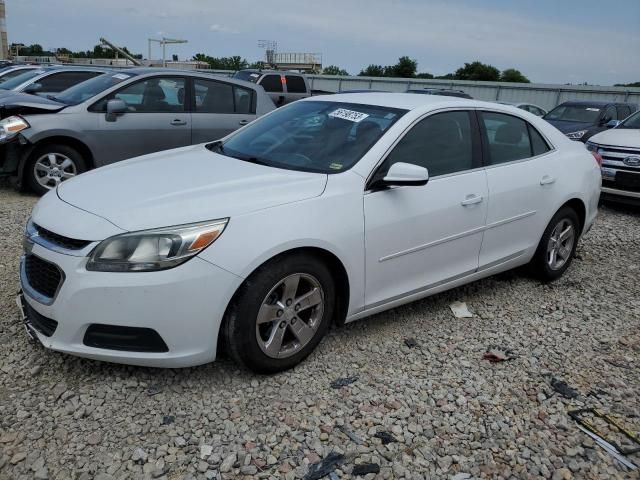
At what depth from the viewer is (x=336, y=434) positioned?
278 centimetres

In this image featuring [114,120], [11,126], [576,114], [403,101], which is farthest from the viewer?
[576,114]

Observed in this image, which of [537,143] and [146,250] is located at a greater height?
[537,143]

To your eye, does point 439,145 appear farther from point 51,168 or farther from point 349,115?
point 51,168

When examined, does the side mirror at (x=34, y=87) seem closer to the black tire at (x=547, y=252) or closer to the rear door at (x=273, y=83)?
the rear door at (x=273, y=83)

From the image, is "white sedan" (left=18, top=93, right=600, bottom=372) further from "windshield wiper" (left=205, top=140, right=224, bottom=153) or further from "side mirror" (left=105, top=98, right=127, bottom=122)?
"side mirror" (left=105, top=98, right=127, bottom=122)

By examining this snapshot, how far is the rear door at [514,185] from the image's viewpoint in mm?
4152

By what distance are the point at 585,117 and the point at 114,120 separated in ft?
34.6

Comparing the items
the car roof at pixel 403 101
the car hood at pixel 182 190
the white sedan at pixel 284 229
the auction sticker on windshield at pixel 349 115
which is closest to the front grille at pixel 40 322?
the white sedan at pixel 284 229

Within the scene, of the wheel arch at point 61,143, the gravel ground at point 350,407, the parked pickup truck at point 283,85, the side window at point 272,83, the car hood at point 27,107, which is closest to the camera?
the gravel ground at point 350,407

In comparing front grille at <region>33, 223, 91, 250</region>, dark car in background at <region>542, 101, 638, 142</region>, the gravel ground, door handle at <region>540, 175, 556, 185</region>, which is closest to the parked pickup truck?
dark car in background at <region>542, 101, 638, 142</region>

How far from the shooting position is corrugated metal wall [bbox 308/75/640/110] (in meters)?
23.5

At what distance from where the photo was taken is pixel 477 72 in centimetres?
6378

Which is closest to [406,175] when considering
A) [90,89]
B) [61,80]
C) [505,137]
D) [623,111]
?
[505,137]

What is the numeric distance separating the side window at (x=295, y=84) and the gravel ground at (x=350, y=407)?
1348 centimetres
